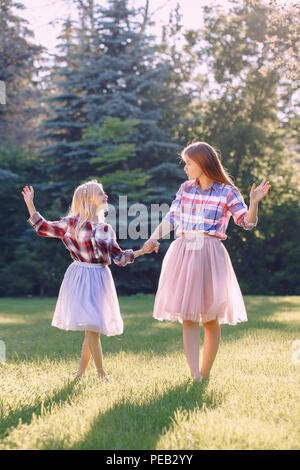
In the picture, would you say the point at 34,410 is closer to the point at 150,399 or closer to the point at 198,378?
the point at 150,399

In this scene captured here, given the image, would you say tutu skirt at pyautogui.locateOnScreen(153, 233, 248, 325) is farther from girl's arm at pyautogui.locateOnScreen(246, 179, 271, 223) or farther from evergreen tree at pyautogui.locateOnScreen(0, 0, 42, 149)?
evergreen tree at pyautogui.locateOnScreen(0, 0, 42, 149)

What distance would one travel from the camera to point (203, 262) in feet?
15.5

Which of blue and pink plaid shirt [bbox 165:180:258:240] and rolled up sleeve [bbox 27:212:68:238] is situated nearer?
blue and pink plaid shirt [bbox 165:180:258:240]

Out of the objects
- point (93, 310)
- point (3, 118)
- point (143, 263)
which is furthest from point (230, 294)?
point (3, 118)

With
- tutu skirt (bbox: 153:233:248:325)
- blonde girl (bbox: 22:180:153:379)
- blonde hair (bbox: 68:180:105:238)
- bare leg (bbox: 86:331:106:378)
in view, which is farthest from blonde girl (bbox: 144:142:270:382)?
blonde hair (bbox: 68:180:105:238)

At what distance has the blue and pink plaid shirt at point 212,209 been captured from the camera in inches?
187

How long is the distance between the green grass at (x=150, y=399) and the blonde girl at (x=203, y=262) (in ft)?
1.35

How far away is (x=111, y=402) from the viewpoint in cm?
389

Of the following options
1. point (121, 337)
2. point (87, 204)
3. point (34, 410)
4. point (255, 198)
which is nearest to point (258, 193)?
point (255, 198)

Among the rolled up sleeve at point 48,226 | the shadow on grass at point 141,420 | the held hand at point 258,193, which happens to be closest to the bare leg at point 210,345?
the shadow on grass at point 141,420

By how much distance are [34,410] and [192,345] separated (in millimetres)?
1491

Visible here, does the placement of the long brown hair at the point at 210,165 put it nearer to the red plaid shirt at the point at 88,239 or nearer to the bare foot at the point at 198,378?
the red plaid shirt at the point at 88,239

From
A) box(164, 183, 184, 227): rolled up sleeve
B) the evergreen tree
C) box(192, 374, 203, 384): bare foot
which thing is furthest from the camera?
the evergreen tree

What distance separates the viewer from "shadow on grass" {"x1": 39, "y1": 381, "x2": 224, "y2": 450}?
122 inches
